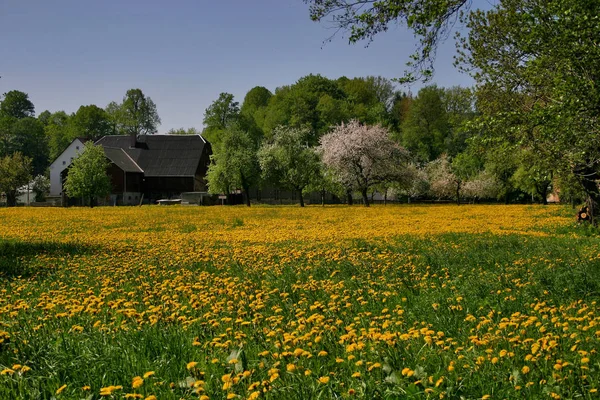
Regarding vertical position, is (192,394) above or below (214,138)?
below

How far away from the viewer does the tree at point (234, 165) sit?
58844 mm

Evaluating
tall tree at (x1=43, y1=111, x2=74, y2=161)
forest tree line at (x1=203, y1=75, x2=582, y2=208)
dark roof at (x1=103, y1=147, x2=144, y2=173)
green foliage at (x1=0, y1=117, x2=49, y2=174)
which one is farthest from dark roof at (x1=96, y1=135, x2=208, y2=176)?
tall tree at (x1=43, y1=111, x2=74, y2=161)

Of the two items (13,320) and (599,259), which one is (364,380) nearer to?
(13,320)

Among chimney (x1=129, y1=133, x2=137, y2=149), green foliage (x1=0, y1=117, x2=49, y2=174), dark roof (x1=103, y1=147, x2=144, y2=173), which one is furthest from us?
green foliage (x1=0, y1=117, x2=49, y2=174)

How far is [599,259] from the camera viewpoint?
33.8 feet

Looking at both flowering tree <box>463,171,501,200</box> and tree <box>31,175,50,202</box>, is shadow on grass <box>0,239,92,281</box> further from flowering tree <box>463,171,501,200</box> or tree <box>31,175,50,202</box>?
tree <box>31,175,50,202</box>

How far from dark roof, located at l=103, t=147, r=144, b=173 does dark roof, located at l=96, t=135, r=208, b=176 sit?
1.11 meters

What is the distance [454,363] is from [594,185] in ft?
67.7

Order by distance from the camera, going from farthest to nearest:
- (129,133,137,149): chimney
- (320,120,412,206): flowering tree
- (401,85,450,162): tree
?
(401,85,450,162): tree, (129,133,137,149): chimney, (320,120,412,206): flowering tree

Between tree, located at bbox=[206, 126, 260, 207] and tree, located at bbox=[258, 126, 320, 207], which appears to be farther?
tree, located at bbox=[206, 126, 260, 207]

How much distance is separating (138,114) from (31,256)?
119 meters

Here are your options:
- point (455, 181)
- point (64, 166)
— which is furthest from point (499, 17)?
point (64, 166)

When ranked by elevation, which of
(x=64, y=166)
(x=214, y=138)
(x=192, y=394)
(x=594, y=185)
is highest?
(x=214, y=138)

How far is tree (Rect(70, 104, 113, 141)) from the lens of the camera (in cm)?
11619
